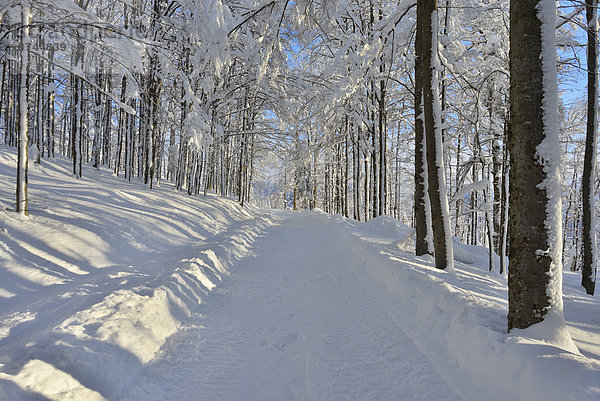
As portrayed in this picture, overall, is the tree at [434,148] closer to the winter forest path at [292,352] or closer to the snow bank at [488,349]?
the snow bank at [488,349]

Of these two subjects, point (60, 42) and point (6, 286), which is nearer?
point (6, 286)

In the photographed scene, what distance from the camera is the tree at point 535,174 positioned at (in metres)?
2.97

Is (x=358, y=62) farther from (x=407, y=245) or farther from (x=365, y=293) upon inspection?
(x=365, y=293)

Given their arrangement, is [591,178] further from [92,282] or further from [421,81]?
[92,282]

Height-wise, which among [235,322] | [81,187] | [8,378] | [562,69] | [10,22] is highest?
[10,22]

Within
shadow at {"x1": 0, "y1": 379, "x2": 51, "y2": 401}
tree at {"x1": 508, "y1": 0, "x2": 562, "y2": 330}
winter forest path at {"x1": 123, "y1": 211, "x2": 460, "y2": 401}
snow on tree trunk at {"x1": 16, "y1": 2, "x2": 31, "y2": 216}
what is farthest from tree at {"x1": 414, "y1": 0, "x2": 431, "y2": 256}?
snow on tree trunk at {"x1": 16, "y1": 2, "x2": 31, "y2": 216}

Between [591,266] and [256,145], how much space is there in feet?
82.8

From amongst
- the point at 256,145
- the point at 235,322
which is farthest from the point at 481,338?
the point at 256,145

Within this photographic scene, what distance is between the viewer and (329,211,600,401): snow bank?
7.72 feet

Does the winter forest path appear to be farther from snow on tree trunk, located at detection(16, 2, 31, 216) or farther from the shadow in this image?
snow on tree trunk, located at detection(16, 2, 31, 216)

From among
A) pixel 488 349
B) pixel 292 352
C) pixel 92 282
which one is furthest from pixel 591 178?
pixel 92 282

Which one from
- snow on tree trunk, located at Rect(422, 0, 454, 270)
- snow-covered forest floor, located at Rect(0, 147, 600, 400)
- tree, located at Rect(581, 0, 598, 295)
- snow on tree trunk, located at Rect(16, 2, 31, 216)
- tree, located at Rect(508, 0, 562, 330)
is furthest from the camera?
tree, located at Rect(581, 0, 598, 295)

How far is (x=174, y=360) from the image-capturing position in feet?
11.6

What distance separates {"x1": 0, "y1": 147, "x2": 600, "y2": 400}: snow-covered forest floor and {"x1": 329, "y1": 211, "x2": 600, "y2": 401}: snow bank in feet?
0.04
